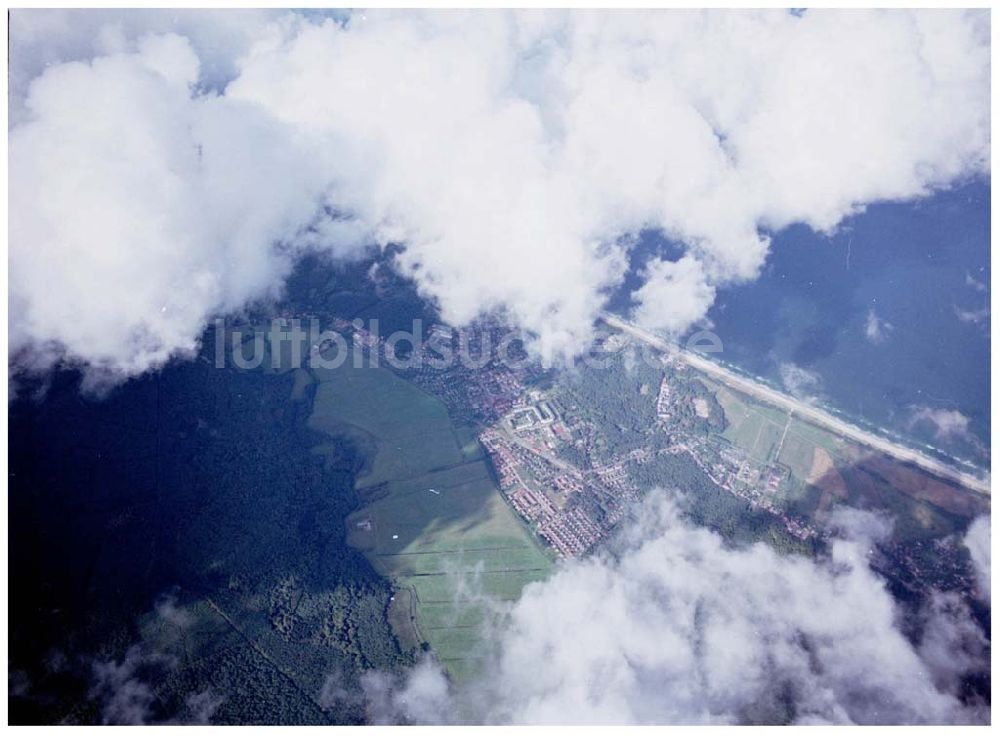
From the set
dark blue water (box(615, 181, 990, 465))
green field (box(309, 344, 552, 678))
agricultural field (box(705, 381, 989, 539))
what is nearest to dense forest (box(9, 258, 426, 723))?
green field (box(309, 344, 552, 678))

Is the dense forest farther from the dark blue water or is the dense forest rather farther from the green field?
the dark blue water

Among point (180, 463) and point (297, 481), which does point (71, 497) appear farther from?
point (297, 481)

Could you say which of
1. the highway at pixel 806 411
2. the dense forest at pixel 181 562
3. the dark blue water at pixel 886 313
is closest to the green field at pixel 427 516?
the dense forest at pixel 181 562

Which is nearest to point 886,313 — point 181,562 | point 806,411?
point 806,411

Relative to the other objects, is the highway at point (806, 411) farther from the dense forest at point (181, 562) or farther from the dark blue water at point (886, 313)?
the dense forest at point (181, 562)

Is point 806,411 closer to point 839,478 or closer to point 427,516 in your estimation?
point 839,478

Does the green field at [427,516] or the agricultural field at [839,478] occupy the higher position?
the agricultural field at [839,478]
